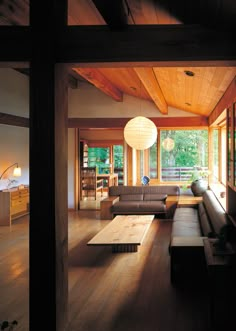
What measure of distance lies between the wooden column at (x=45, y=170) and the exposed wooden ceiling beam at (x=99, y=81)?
3413 mm

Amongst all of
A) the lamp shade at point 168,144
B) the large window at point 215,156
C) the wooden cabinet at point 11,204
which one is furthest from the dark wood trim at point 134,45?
the lamp shade at point 168,144

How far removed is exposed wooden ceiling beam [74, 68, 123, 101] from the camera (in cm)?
604

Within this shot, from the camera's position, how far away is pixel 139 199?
8.98m

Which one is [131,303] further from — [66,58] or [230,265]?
[66,58]

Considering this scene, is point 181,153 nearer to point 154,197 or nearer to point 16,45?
point 154,197

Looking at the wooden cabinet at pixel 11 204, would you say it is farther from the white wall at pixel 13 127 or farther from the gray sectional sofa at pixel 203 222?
the gray sectional sofa at pixel 203 222

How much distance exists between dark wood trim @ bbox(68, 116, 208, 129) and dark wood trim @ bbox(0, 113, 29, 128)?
52.1 inches

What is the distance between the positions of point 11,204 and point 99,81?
3.34 metres

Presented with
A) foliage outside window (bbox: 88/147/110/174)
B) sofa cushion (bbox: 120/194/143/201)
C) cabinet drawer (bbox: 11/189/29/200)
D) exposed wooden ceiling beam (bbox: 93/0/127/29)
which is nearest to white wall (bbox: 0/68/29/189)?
cabinet drawer (bbox: 11/189/29/200)

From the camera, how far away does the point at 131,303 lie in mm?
3553

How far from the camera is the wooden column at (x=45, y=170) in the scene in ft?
7.27

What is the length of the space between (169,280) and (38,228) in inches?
96.3

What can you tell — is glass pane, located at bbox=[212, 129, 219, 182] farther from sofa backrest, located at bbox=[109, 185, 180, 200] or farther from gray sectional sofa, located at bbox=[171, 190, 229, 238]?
gray sectional sofa, located at bbox=[171, 190, 229, 238]

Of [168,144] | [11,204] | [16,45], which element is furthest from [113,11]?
[168,144]
